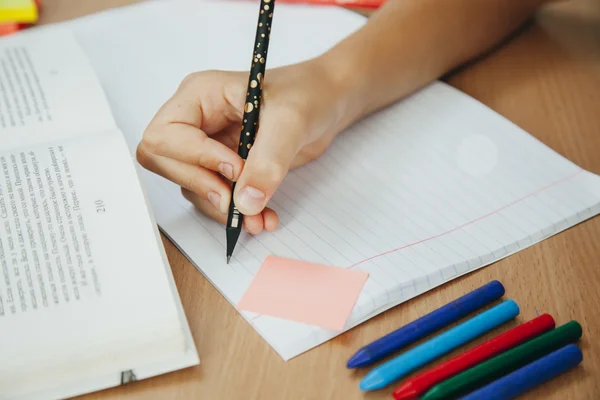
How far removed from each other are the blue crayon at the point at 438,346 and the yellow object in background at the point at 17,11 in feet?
2.27

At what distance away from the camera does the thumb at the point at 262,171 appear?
59 cm

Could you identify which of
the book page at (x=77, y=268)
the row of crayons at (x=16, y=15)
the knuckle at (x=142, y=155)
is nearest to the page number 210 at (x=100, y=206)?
the book page at (x=77, y=268)

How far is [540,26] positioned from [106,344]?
2.31ft

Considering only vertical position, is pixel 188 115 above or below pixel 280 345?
above

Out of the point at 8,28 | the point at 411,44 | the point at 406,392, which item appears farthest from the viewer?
the point at 8,28

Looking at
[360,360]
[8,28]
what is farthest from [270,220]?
[8,28]

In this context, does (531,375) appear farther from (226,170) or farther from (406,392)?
(226,170)

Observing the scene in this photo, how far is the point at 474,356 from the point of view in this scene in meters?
0.51

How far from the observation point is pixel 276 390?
51cm

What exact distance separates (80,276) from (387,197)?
0.29m

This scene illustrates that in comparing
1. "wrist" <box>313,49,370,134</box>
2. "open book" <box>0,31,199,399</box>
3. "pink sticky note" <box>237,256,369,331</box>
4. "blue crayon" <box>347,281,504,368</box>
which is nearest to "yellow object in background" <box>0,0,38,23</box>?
"open book" <box>0,31,199,399</box>

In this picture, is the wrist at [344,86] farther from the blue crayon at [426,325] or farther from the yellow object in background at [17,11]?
the yellow object in background at [17,11]

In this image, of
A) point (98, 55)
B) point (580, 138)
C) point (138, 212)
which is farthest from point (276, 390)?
point (98, 55)

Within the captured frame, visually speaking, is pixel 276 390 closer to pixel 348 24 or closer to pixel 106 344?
pixel 106 344
